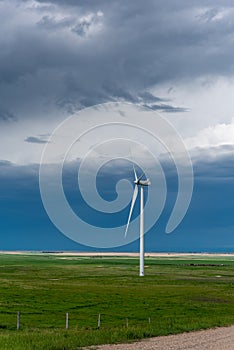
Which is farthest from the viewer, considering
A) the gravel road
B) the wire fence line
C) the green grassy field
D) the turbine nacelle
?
the turbine nacelle

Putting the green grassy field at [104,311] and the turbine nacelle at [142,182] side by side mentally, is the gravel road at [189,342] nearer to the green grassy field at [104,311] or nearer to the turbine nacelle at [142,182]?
the green grassy field at [104,311]

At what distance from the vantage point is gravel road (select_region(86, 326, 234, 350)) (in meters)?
36.9

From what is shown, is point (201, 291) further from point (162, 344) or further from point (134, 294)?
point (162, 344)

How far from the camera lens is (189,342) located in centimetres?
3969

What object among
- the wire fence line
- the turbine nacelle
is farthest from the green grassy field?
the turbine nacelle

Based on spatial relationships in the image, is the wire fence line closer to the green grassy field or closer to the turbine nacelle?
the green grassy field

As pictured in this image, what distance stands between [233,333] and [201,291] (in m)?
40.0

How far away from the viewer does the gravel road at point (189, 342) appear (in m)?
36.9

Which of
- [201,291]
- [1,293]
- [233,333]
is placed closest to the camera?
[233,333]

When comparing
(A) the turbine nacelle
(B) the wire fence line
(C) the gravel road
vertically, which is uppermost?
(A) the turbine nacelle

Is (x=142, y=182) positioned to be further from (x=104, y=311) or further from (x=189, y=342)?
(x=189, y=342)

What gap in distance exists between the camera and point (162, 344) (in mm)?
38438

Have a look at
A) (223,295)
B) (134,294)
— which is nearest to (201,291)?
(223,295)

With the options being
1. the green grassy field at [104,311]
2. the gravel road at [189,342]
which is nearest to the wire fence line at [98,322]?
the green grassy field at [104,311]
